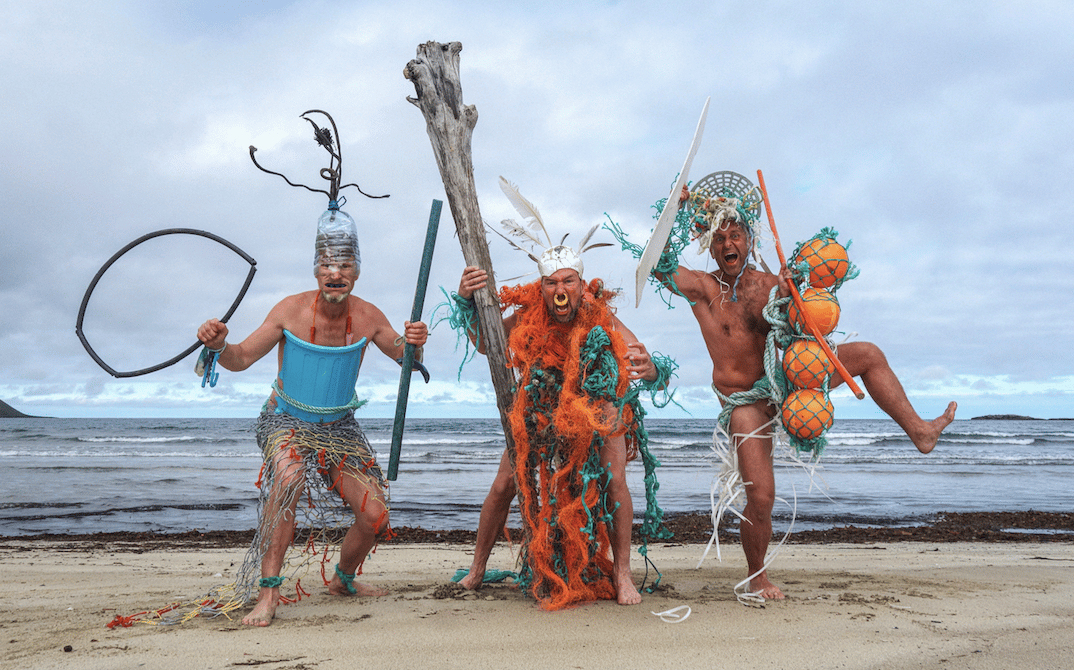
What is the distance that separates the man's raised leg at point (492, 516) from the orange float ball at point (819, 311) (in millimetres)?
1752

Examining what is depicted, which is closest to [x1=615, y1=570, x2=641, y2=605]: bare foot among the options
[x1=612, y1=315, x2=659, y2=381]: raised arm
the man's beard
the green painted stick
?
[x1=612, y1=315, x2=659, y2=381]: raised arm

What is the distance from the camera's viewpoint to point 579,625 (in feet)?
11.2

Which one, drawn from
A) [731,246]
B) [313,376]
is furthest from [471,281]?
[731,246]

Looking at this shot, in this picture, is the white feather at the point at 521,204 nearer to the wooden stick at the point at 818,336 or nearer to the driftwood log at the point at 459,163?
the driftwood log at the point at 459,163

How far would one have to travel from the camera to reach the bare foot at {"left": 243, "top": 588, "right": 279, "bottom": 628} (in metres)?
3.52

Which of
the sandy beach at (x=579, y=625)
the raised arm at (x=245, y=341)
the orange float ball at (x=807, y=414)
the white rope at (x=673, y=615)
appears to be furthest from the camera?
the orange float ball at (x=807, y=414)

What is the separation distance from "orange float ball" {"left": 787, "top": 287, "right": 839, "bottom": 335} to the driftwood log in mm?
1580

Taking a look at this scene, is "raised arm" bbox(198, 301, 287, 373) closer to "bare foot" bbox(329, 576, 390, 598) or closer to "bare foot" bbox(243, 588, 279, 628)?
"bare foot" bbox(243, 588, 279, 628)

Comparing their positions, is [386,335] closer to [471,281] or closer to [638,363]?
[471,281]

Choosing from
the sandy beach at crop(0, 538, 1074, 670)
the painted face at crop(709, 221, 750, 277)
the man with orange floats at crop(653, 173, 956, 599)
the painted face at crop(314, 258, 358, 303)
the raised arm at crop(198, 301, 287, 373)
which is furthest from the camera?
the painted face at crop(709, 221, 750, 277)

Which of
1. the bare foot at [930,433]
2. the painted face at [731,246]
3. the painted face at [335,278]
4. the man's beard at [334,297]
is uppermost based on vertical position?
the painted face at [731,246]

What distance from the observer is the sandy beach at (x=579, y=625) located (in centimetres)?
304

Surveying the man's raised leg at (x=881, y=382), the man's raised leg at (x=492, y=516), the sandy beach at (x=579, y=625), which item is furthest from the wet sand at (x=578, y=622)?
the man's raised leg at (x=881, y=382)

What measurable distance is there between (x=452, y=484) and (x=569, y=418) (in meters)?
9.76
